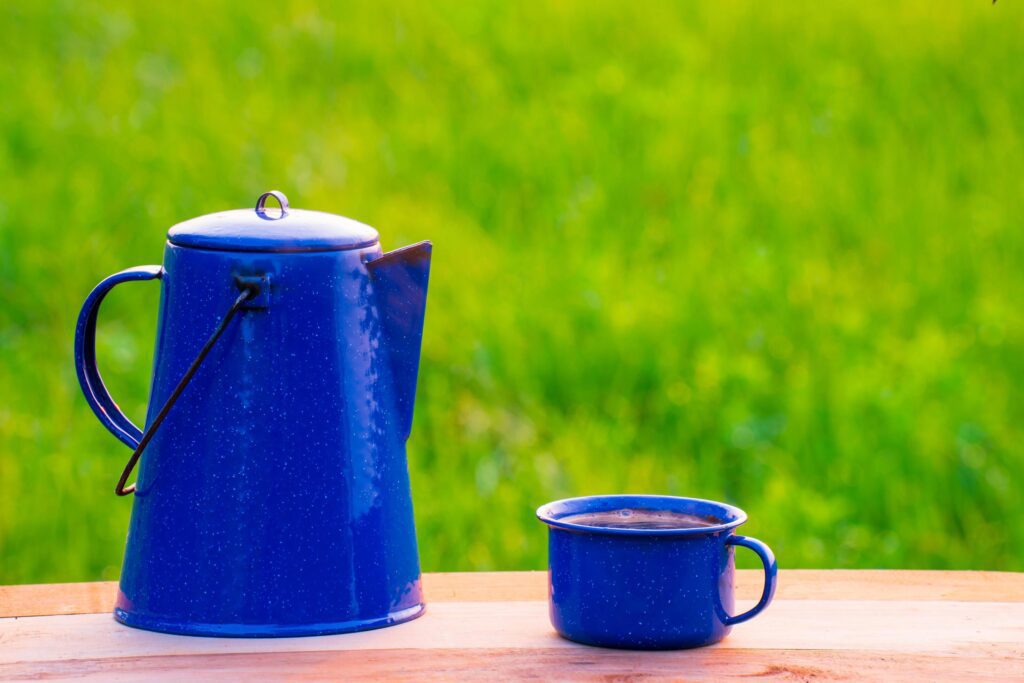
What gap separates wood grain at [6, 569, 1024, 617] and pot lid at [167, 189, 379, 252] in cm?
33

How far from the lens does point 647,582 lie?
3.10ft

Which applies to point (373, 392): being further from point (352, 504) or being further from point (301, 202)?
point (301, 202)

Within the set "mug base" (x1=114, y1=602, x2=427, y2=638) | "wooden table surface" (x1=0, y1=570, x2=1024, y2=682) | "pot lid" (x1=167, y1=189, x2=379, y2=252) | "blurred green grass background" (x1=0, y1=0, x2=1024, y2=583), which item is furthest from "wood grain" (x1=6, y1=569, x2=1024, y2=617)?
"blurred green grass background" (x1=0, y1=0, x2=1024, y2=583)

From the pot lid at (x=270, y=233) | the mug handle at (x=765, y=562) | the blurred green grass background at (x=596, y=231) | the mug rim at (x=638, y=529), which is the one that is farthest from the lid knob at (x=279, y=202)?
the blurred green grass background at (x=596, y=231)

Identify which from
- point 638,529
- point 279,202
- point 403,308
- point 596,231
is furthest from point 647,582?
point 596,231

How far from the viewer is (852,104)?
324cm

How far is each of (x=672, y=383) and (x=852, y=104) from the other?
112cm

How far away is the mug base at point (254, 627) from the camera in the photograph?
996 mm

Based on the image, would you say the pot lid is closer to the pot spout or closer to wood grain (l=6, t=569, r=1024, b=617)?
the pot spout

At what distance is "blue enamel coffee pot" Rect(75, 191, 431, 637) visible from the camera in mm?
995

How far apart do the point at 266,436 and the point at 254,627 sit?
5.5 inches

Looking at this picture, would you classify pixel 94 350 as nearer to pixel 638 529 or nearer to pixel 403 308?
pixel 403 308

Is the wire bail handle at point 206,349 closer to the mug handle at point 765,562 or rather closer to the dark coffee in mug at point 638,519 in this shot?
the dark coffee in mug at point 638,519

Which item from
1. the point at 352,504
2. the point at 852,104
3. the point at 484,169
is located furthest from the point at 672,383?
the point at 352,504
